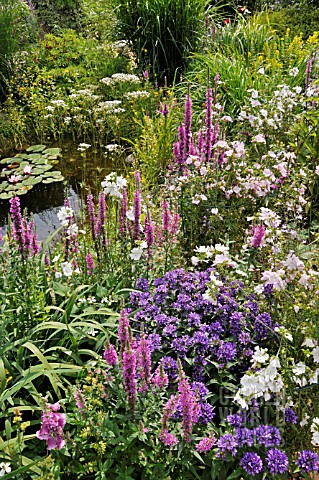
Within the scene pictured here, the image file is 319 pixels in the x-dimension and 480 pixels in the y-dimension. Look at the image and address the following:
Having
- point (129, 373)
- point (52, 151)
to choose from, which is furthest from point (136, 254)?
point (52, 151)

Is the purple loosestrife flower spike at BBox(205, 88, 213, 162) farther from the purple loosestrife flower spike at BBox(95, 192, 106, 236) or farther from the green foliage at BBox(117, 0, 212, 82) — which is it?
the green foliage at BBox(117, 0, 212, 82)

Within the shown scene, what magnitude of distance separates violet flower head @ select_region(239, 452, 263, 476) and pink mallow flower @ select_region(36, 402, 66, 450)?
0.66 meters

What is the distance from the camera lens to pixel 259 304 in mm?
2283

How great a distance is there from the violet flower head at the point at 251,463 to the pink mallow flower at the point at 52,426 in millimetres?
662

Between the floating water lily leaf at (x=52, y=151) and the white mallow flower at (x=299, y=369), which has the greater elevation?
the white mallow flower at (x=299, y=369)

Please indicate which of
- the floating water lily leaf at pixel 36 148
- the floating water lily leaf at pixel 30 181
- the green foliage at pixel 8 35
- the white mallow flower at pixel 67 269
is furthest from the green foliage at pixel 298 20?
the white mallow flower at pixel 67 269

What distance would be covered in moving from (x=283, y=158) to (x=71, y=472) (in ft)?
6.95

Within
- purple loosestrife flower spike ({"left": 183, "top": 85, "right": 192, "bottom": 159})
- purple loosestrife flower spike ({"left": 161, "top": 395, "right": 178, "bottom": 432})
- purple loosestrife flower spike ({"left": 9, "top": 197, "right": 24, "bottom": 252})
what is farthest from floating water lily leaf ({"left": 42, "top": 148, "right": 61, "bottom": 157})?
purple loosestrife flower spike ({"left": 161, "top": 395, "right": 178, "bottom": 432})

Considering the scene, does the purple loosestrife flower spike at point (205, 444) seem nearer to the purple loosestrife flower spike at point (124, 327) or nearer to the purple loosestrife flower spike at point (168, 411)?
the purple loosestrife flower spike at point (168, 411)

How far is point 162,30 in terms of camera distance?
636 centimetres

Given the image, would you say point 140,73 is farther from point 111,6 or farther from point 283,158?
point 283,158

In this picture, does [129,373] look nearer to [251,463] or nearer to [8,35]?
[251,463]

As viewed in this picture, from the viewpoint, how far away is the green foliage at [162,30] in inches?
248

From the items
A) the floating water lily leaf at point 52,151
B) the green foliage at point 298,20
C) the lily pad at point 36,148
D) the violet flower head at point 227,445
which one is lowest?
the violet flower head at point 227,445
